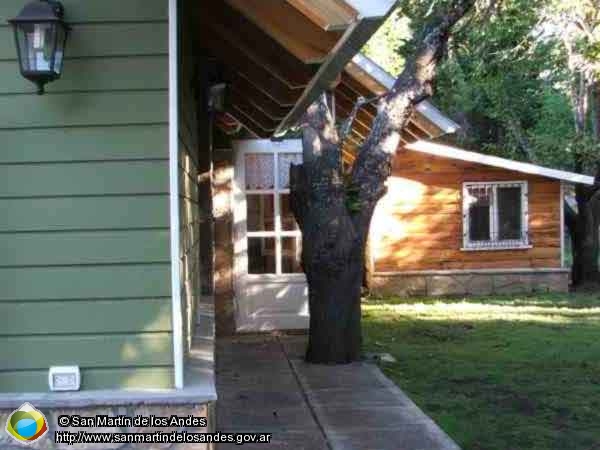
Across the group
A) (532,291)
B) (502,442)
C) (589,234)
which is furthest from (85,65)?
(589,234)

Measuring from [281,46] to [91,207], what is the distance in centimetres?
165

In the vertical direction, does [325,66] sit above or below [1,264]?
above

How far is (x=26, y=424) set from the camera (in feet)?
12.9

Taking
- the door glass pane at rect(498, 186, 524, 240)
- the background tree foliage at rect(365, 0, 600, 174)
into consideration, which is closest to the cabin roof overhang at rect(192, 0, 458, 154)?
the background tree foliage at rect(365, 0, 600, 174)

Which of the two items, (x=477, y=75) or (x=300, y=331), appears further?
(x=477, y=75)

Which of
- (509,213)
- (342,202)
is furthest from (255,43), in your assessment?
(509,213)

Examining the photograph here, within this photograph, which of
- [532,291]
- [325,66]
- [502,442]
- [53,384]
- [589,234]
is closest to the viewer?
[53,384]

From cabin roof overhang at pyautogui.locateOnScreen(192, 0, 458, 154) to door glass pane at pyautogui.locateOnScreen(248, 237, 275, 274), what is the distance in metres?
2.32

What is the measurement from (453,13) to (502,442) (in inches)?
197

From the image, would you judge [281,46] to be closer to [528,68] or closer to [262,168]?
[262,168]

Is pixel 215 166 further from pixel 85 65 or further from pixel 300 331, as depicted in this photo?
pixel 85 65

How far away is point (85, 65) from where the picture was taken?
13.2 feet

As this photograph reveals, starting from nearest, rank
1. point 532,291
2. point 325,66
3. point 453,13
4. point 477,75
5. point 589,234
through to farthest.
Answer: point 325,66 < point 453,13 < point 532,291 < point 589,234 < point 477,75

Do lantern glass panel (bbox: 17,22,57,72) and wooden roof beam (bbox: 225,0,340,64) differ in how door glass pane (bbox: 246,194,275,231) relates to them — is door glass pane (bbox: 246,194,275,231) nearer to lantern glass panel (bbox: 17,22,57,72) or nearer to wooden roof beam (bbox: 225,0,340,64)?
wooden roof beam (bbox: 225,0,340,64)
